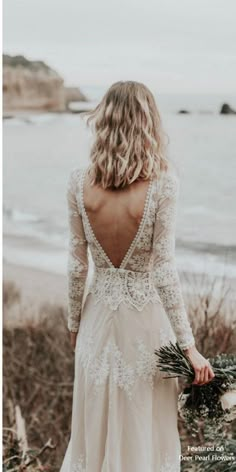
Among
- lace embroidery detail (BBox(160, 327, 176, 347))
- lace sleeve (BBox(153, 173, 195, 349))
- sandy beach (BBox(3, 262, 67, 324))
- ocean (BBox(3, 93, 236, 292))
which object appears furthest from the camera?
sandy beach (BBox(3, 262, 67, 324))

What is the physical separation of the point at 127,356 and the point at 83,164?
1.00 meters

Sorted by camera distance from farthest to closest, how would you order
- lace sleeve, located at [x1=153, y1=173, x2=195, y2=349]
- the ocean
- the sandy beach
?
the sandy beach < the ocean < lace sleeve, located at [x1=153, y1=173, x2=195, y2=349]

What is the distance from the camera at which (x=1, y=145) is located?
3.38 metres

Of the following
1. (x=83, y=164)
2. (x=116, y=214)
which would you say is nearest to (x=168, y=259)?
(x=116, y=214)

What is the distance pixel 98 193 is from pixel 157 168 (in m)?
0.21

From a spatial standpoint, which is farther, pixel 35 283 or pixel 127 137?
pixel 35 283

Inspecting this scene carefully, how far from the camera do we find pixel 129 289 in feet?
8.47

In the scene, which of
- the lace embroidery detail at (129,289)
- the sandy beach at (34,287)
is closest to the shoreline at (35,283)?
the sandy beach at (34,287)

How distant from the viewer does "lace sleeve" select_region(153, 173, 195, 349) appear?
2488 millimetres

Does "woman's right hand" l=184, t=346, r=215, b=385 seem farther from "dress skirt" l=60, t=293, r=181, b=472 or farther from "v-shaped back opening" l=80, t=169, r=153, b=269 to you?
"v-shaped back opening" l=80, t=169, r=153, b=269

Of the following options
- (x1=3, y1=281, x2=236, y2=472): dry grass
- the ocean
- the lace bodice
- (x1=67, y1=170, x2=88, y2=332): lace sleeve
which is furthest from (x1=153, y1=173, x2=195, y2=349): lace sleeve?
(x1=3, y1=281, x2=236, y2=472): dry grass

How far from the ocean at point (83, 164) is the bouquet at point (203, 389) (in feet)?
2.13

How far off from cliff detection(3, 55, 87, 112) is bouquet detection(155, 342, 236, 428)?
1248 millimetres

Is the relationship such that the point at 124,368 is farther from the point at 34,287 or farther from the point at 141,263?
the point at 34,287
